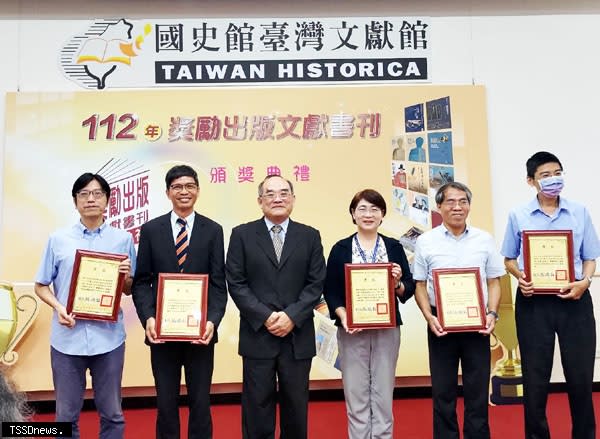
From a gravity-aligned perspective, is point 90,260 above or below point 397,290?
above

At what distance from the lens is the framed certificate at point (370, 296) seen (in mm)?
2650

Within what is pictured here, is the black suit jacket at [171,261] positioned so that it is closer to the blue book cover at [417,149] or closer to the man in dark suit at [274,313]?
the man in dark suit at [274,313]

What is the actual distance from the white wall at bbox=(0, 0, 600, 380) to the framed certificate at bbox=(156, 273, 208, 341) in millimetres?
2786

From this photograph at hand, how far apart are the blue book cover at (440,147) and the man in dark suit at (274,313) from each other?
2.02 meters

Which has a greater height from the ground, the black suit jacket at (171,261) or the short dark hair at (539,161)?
the short dark hair at (539,161)

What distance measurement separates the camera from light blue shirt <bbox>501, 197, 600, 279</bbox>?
2914mm

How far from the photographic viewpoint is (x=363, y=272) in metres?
2.69

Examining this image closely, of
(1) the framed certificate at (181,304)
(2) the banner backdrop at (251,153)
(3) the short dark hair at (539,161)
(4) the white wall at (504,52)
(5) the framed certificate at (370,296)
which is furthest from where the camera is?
(4) the white wall at (504,52)

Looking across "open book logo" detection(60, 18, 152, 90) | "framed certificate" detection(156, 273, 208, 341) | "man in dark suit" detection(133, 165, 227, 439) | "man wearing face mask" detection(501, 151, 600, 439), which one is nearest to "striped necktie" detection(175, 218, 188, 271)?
"man in dark suit" detection(133, 165, 227, 439)

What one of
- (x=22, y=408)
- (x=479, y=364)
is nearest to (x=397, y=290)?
(x=479, y=364)

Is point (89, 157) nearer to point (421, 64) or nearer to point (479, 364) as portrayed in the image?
point (421, 64)

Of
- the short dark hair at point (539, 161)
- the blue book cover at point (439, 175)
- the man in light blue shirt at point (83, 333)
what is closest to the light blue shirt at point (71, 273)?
the man in light blue shirt at point (83, 333)

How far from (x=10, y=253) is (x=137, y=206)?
1015mm

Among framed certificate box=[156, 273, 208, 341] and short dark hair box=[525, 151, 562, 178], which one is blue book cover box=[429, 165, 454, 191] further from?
framed certificate box=[156, 273, 208, 341]
